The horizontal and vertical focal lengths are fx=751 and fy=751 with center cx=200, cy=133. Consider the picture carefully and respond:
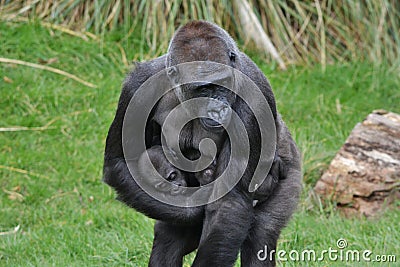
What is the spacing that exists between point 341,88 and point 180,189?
465 cm

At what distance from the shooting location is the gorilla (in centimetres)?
397

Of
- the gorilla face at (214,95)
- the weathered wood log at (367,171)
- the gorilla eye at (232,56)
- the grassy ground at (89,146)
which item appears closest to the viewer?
the gorilla face at (214,95)

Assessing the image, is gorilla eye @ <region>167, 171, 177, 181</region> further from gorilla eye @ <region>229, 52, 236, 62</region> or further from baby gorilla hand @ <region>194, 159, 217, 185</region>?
gorilla eye @ <region>229, 52, 236, 62</region>

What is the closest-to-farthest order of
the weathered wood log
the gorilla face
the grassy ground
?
the gorilla face < the grassy ground < the weathered wood log

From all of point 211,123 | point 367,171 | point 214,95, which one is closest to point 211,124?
point 211,123

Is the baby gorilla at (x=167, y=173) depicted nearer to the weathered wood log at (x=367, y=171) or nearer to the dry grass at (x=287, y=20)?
the weathered wood log at (x=367, y=171)

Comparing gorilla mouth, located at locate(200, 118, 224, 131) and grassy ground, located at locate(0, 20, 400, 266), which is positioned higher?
gorilla mouth, located at locate(200, 118, 224, 131)

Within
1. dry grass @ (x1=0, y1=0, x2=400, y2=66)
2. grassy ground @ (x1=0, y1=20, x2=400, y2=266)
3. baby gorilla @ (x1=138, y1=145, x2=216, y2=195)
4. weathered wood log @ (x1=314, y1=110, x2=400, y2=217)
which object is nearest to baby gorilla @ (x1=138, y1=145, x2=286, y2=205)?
baby gorilla @ (x1=138, y1=145, x2=216, y2=195)

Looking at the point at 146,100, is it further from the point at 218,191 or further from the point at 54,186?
the point at 54,186

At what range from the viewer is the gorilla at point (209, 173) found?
3967 millimetres

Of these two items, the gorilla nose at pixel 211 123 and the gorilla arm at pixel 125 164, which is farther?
the gorilla arm at pixel 125 164

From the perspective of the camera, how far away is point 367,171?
20.7 feet

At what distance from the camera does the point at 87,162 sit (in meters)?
7.34

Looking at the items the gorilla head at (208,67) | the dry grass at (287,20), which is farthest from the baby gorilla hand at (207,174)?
the dry grass at (287,20)
